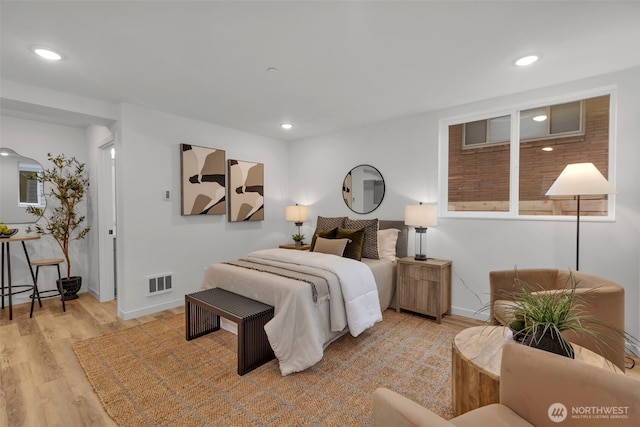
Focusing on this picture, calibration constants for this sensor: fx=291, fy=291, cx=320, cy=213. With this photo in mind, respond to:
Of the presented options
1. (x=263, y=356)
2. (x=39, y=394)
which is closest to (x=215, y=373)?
(x=263, y=356)

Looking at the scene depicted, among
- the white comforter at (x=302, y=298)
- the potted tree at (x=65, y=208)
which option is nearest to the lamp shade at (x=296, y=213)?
the white comforter at (x=302, y=298)

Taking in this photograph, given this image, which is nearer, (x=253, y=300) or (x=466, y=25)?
(x=466, y=25)

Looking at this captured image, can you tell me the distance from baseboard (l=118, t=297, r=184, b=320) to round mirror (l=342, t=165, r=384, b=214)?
2.74 meters

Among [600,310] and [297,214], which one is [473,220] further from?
[297,214]

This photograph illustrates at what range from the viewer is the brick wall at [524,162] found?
2.78 meters

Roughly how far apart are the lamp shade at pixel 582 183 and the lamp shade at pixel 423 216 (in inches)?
44.4

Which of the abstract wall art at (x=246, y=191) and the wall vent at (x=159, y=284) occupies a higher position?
the abstract wall art at (x=246, y=191)

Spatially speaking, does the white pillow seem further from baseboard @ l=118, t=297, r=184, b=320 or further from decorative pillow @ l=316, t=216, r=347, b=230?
baseboard @ l=118, t=297, r=184, b=320

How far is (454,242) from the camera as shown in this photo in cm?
348

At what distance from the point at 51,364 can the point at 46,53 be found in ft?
8.10

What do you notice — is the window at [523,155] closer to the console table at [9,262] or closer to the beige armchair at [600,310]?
the beige armchair at [600,310]

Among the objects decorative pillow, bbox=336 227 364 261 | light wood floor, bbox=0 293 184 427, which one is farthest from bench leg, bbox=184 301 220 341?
decorative pillow, bbox=336 227 364 261

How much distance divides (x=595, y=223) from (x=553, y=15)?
75.7 inches

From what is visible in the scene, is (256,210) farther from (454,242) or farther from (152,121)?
(454,242)
